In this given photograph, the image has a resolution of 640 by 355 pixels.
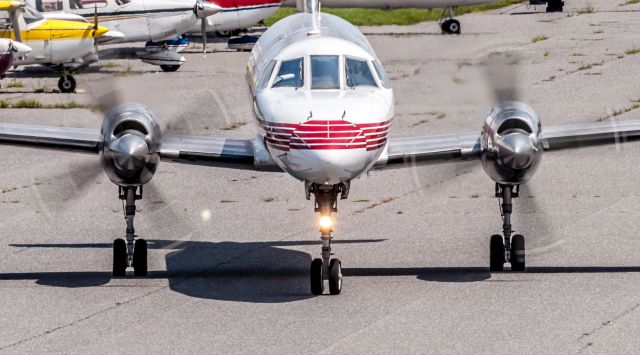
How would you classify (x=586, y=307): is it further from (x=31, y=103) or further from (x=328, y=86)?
(x=31, y=103)

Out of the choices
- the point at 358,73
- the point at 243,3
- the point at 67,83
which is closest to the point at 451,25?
the point at 243,3

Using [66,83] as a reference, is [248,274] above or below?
below

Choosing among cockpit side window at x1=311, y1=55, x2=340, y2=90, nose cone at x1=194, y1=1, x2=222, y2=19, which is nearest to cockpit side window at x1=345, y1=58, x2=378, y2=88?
cockpit side window at x1=311, y1=55, x2=340, y2=90

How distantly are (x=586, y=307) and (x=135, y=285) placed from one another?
209 inches

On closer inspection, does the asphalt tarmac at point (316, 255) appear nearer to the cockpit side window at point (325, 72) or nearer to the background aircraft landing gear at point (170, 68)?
the cockpit side window at point (325, 72)

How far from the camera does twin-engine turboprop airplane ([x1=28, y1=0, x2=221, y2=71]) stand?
40688mm

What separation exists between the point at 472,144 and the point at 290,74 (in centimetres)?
250

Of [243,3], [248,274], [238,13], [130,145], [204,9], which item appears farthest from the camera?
[238,13]

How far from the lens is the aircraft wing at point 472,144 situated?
16625 mm

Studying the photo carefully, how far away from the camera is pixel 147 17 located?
41.8m

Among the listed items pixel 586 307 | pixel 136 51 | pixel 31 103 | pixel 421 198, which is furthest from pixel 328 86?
pixel 136 51

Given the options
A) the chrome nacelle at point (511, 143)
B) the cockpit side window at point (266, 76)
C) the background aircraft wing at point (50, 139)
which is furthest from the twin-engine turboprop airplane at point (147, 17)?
the chrome nacelle at point (511, 143)

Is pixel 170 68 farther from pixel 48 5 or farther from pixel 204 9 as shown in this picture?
pixel 48 5

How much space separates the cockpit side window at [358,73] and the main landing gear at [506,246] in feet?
6.84
